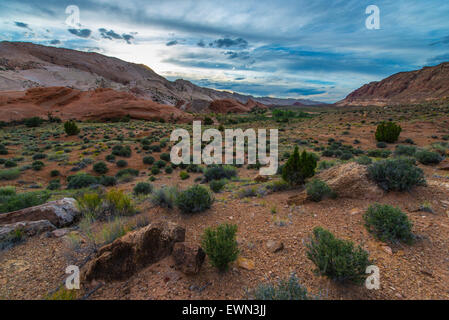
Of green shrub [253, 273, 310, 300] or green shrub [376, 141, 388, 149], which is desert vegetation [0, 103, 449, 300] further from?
green shrub [376, 141, 388, 149]

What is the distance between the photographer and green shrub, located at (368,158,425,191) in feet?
16.5

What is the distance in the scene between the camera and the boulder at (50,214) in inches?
176

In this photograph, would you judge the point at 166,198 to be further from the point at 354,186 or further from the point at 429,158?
the point at 429,158

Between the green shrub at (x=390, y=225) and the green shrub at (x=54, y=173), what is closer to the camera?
the green shrub at (x=390, y=225)

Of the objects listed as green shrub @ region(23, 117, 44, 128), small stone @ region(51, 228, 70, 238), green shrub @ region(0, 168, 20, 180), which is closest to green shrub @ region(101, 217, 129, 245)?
small stone @ region(51, 228, 70, 238)

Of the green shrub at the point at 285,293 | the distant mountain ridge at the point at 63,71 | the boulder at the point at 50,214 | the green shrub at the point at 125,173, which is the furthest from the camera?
the distant mountain ridge at the point at 63,71

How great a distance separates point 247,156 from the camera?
52.2 feet

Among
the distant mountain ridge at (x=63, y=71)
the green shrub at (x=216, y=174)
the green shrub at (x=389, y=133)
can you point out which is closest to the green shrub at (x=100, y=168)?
the green shrub at (x=216, y=174)

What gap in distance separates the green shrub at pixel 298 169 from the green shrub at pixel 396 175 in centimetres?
181

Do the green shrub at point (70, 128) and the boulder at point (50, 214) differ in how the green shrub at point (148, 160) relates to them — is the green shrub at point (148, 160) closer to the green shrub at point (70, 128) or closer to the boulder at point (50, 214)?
the boulder at point (50, 214)

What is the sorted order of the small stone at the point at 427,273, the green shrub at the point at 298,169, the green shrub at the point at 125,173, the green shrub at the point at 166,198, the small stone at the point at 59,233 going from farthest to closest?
the green shrub at the point at 125,173 < the green shrub at the point at 298,169 < the green shrub at the point at 166,198 < the small stone at the point at 59,233 < the small stone at the point at 427,273

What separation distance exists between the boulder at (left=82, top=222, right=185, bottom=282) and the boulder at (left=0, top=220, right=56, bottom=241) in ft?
6.41

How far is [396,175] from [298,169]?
101 inches
